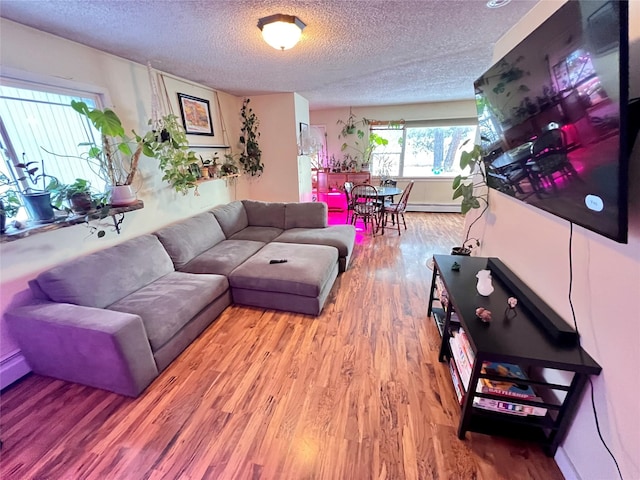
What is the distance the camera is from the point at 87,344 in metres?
1.53

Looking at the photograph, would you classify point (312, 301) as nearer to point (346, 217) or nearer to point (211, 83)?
point (211, 83)

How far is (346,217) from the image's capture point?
18.0 feet

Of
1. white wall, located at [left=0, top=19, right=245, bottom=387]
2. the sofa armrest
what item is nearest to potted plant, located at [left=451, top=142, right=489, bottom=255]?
the sofa armrest

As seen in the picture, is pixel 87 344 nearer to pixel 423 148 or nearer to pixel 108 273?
pixel 108 273

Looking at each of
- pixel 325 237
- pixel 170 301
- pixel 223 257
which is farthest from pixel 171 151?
pixel 325 237

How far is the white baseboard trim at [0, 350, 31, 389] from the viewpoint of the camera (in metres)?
1.69

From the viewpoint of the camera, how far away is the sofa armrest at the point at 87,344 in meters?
1.51

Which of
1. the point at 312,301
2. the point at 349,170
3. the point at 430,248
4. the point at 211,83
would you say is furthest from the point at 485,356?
the point at 349,170

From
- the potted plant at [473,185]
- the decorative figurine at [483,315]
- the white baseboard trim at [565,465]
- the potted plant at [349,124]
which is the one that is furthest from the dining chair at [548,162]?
the potted plant at [349,124]

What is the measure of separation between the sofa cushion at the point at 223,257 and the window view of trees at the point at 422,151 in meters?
4.19

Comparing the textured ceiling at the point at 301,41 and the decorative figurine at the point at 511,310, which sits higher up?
the textured ceiling at the point at 301,41

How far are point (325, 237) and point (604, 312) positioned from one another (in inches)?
91.9

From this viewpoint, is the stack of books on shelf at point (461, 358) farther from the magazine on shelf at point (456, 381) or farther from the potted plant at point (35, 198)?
the potted plant at point (35, 198)

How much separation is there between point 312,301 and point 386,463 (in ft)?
4.09
